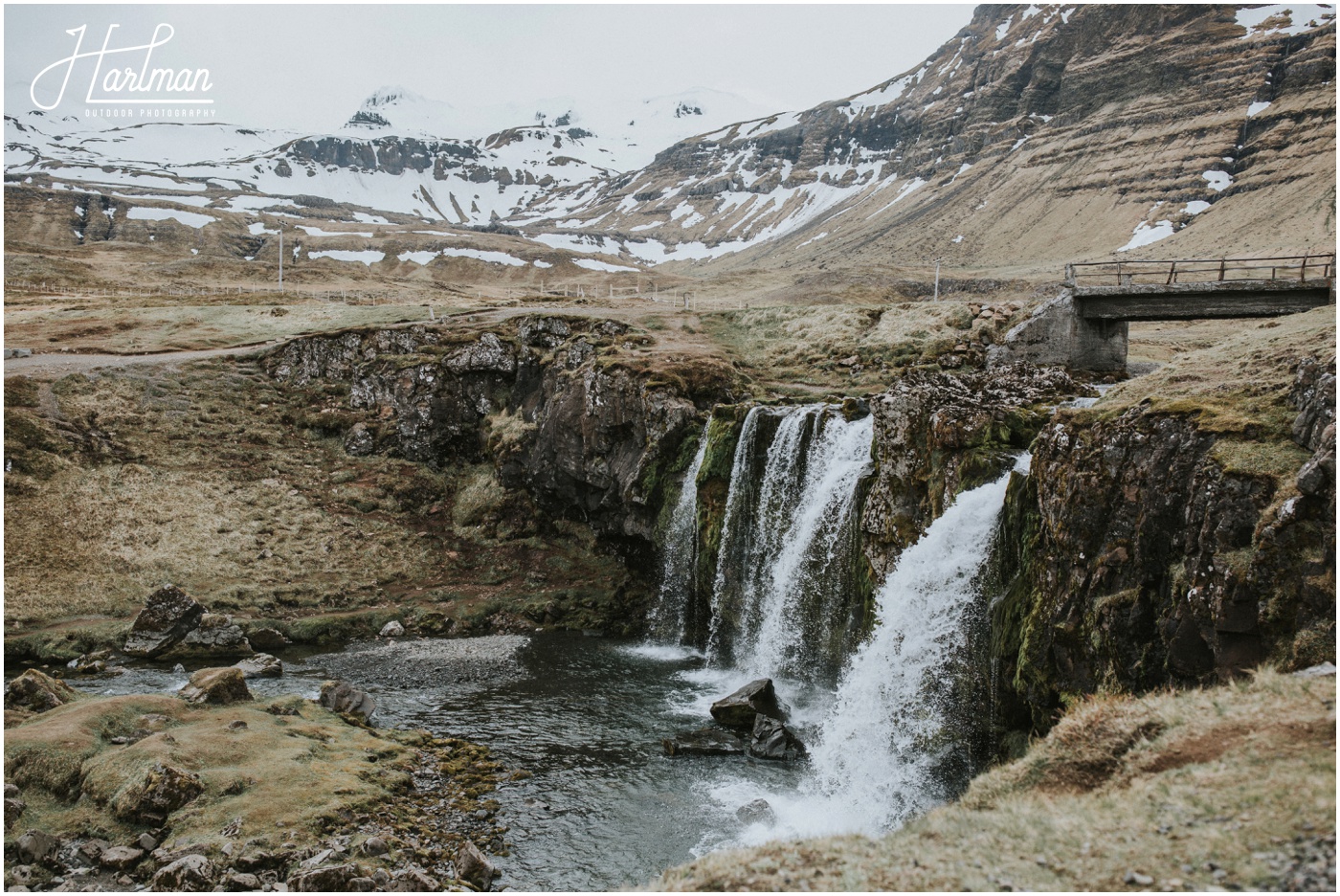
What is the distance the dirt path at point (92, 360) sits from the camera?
1889 inches

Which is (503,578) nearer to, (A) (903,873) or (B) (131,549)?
(B) (131,549)

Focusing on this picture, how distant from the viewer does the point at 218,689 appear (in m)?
23.9

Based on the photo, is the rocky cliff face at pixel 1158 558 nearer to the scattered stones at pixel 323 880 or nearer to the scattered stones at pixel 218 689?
the scattered stones at pixel 323 880

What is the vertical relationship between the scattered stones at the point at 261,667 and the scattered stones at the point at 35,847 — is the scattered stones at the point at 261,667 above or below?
below

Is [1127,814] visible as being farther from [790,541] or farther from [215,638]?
[215,638]

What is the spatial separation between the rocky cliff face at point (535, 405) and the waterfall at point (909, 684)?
718 inches

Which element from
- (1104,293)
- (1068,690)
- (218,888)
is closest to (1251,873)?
(1068,690)

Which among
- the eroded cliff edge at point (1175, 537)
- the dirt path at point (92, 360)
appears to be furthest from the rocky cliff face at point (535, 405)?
the eroded cliff edge at point (1175, 537)

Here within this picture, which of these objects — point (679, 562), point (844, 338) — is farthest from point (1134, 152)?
point (679, 562)

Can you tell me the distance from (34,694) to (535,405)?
1181 inches

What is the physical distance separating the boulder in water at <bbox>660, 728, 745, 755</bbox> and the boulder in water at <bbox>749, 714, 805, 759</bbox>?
494mm

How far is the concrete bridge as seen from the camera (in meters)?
30.0

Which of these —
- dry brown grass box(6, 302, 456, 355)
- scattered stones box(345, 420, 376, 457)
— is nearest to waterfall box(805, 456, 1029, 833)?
scattered stones box(345, 420, 376, 457)

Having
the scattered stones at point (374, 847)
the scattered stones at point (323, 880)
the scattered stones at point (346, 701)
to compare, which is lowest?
the scattered stones at point (346, 701)
